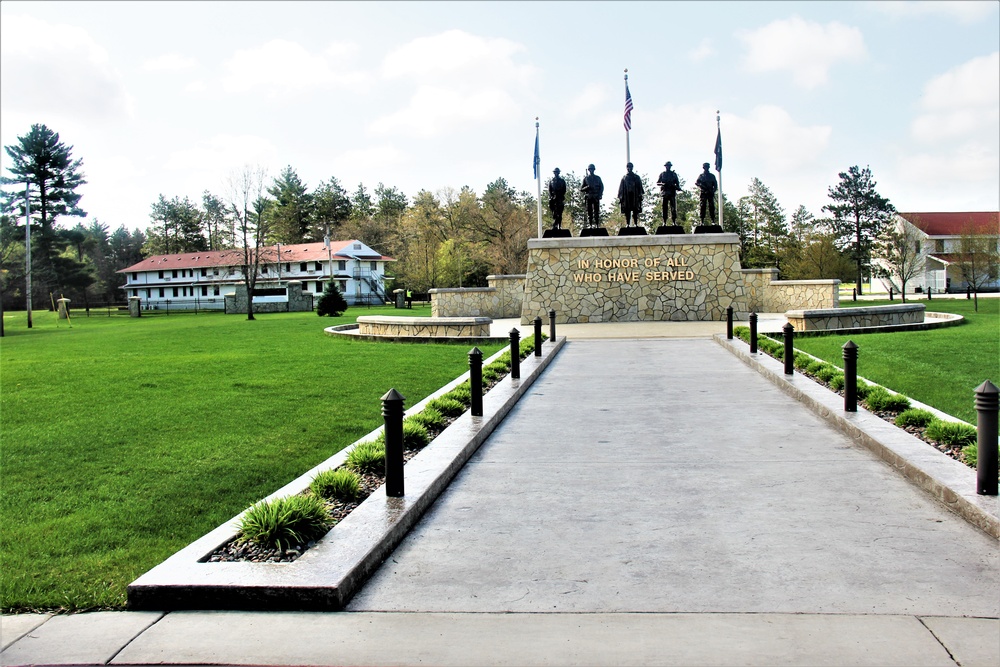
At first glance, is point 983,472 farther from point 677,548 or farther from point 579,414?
point 579,414

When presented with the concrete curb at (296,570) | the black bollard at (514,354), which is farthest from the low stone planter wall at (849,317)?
the concrete curb at (296,570)

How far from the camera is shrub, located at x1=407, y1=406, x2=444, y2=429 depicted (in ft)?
29.1

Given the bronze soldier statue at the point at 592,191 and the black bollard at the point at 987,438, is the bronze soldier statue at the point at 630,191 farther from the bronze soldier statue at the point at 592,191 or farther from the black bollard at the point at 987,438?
the black bollard at the point at 987,438

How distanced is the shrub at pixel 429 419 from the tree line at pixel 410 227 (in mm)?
39137

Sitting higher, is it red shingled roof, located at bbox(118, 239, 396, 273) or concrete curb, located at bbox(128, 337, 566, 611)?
red shingled roof, located at bbox(118, 239, 396, 273)

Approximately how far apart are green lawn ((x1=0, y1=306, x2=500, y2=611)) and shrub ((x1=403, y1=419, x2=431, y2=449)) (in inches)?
30.6

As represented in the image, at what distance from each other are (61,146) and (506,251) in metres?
36.7

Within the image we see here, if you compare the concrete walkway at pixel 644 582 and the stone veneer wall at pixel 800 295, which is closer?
the concrete walkway at pixel 644 582

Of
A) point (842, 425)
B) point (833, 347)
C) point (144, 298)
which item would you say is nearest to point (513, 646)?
point (842, 425)

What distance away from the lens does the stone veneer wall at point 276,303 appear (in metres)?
62.6

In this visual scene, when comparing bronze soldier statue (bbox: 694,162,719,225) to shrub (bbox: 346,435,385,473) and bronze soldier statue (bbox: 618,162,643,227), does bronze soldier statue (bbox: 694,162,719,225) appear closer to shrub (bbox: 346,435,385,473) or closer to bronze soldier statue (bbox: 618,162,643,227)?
bronze soldier statue (bbox: 618,162,643,227)

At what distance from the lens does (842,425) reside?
8930 millimetres

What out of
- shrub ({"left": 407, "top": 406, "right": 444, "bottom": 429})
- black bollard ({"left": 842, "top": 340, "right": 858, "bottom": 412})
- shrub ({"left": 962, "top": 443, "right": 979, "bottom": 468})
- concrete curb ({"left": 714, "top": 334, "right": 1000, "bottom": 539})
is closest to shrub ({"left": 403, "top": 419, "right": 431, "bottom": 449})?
shrub ({"left": 407, "top": 406, "right": 444, "bottom": 429})

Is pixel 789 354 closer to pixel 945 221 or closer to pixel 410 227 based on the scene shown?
pixel 410 227
